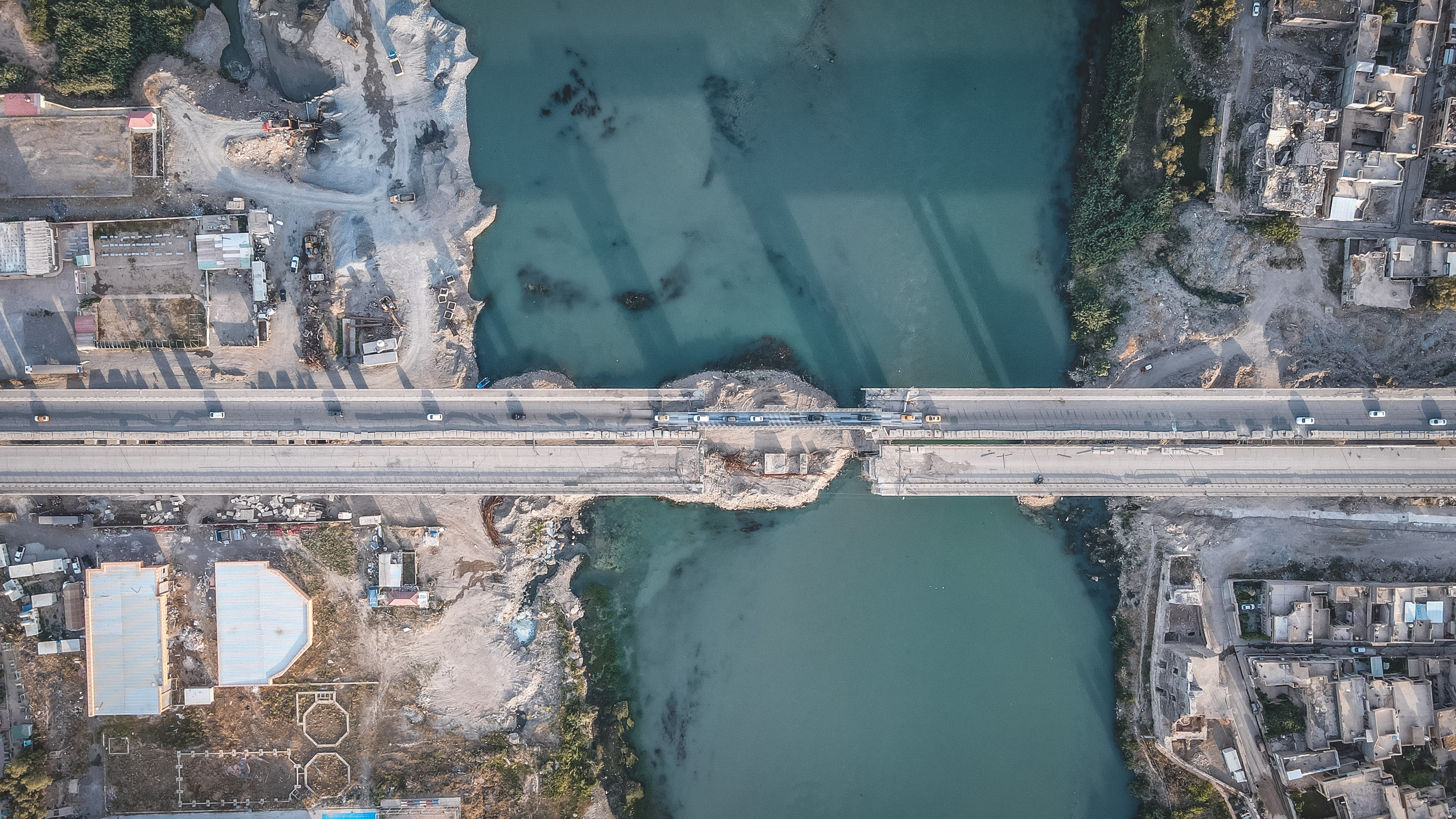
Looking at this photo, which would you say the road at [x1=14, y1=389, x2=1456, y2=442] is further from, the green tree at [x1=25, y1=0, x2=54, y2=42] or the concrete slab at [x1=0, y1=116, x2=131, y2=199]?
the green tree at [x1=25, y1=0, x2=54, y2=42]

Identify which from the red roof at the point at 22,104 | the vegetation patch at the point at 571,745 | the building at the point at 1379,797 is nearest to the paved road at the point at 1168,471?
the building at the point at 1379,797

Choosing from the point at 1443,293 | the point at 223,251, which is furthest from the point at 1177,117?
the point at 223,251

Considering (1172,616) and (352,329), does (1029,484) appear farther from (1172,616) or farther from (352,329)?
(352,329)

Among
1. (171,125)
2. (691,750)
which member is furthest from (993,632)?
(171,125)

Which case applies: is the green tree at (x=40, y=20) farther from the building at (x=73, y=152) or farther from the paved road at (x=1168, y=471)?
the paved road at (x=1168, y=471)

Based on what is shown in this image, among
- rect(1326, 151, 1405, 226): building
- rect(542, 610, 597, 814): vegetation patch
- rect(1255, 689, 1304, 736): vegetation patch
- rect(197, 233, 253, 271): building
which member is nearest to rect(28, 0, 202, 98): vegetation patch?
rect(197, 233, 253, 271): building
